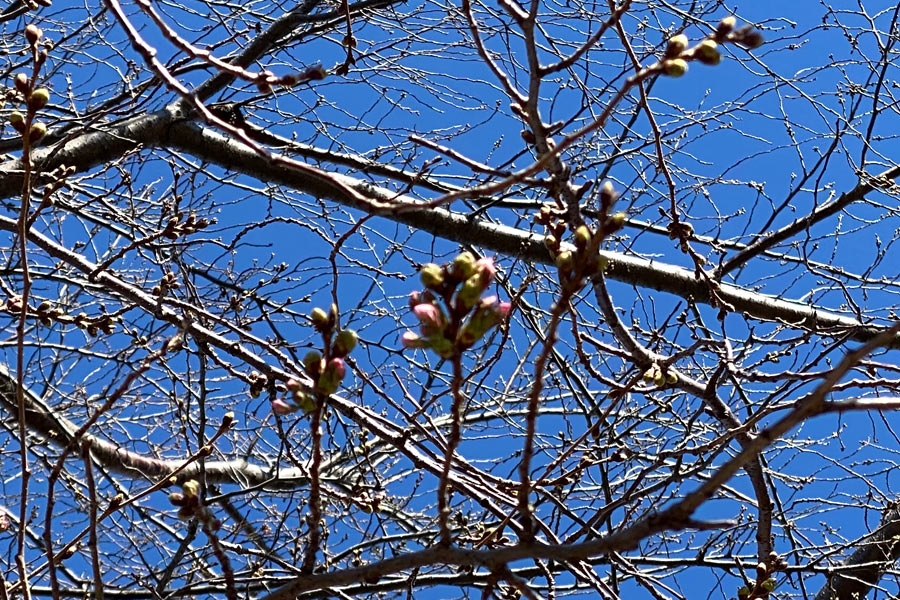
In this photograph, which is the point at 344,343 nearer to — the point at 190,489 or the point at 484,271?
the point at 484,271

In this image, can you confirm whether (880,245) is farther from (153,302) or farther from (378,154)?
(153,302)

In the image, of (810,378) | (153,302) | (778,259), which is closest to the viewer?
(810,378)

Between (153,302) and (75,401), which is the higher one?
(75,401)

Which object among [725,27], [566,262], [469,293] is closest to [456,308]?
[469,293]

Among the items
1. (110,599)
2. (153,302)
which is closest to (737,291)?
(153,302)

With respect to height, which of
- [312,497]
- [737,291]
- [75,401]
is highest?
[75,401]

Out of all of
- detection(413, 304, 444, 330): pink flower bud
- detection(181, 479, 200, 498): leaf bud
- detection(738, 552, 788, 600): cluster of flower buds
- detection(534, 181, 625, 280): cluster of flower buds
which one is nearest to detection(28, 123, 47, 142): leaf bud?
detection(181, 479, 200, 498): leaf bud
